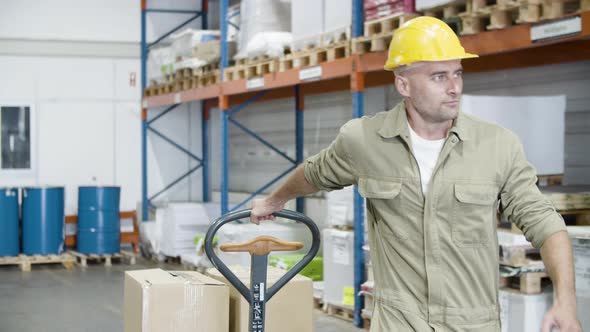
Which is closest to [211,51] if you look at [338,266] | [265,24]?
[265,24]

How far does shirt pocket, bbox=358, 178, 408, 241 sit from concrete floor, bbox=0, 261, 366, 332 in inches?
196

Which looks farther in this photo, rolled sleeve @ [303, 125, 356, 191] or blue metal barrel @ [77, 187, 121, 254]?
blue metal barrel @ [77, 187, 121, 254]

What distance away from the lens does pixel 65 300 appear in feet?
33.4

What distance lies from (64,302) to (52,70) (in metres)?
6.05

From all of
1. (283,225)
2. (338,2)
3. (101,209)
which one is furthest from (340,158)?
(101,209)

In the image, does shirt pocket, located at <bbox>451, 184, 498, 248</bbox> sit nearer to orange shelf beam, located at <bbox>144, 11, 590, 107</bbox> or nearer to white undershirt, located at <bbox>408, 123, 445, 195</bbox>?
white undershirt, located at <bbox>408, 123, 445, 195</bbox>

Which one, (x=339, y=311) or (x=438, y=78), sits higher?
(x=438, y=78)

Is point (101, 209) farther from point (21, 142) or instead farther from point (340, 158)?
point (340, 158)

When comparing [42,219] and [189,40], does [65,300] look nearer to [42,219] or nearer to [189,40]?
[42,219]

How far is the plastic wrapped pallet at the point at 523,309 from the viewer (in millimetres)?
5910

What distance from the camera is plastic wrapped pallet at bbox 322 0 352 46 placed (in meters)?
7.97

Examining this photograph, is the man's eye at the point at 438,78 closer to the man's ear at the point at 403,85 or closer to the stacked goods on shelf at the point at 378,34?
the man's ear at the point at 403,85

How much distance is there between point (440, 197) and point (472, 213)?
13 centimetres

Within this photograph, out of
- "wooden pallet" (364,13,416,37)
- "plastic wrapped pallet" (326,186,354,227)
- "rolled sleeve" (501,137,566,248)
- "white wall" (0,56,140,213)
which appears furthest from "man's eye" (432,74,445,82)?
"white wall" (0,56,140,213)
